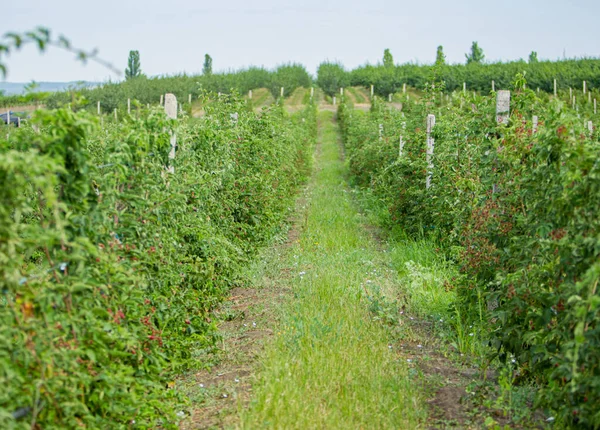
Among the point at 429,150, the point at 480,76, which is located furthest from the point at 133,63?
the point at 429,150

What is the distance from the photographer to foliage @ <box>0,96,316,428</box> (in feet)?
9.59

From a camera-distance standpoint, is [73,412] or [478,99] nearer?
[73,412]

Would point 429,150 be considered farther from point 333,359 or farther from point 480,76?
point 480,76

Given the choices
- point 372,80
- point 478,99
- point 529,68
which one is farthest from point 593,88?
point 478,99

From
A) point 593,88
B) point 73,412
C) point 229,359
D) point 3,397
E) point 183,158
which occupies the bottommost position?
point 229,359

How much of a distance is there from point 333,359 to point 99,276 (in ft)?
6.69

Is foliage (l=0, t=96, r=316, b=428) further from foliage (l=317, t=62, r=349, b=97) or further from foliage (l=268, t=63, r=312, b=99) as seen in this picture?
foliage (l=317, t=62, r=349, b=97)

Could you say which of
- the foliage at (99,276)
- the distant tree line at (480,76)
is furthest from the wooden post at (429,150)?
the distant tree line at (480,76)

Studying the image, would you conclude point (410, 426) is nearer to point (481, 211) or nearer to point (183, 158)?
point (481, 211)

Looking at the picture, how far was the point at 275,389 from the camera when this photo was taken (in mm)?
4168

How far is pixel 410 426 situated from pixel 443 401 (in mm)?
556

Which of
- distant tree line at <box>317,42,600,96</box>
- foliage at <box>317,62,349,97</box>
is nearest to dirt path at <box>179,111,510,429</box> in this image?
distant tree line at <box>317,42,600,96</box>

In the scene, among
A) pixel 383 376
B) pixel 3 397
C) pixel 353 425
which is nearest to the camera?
pixel 3 397

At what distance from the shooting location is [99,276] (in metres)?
3.45
